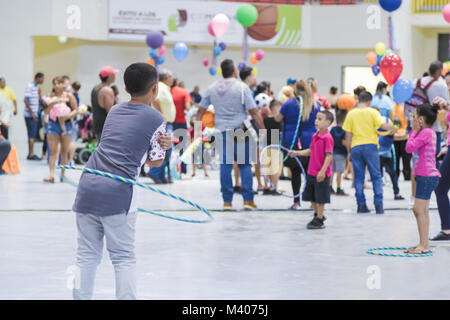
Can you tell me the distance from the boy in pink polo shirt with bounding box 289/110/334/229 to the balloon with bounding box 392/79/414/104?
184cm

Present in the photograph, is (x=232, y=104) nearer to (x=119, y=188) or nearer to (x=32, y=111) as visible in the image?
(x=119, y=188)

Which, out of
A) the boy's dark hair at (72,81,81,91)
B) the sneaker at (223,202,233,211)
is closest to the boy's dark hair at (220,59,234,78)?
the sneaker at (223,202,233,211)

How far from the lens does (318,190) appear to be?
26.2 feet

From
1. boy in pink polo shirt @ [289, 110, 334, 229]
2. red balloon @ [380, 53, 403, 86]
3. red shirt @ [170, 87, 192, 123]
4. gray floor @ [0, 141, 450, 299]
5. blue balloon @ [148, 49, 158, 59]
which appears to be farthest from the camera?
blue balloon @ [148, 49, 158, 59]

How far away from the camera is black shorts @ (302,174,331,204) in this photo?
7980 millimetres


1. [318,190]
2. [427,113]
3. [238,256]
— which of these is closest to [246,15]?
[318,190]

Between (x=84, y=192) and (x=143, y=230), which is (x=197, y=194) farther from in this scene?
(x=84, y=192)

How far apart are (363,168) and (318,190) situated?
1737 mm

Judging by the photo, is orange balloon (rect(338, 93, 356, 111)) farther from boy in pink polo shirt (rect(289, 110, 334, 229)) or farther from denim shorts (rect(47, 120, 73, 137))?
denim shorts (rect(47, 120, 73, 137))

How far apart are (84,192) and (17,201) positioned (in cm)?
604

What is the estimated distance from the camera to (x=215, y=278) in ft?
18.4

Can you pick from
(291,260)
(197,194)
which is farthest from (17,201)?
(291,260)

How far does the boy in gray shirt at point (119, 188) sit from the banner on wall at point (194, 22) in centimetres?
1781

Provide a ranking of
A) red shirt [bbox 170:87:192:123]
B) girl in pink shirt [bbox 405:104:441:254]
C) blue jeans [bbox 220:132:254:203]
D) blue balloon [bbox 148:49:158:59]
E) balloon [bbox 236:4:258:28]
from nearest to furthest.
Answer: girl in pink shirt [bbox 405:104:441:254], blue jeans [bbox 220:132:254:203], red shirt [bbox 170:87:192:123], balloon [bbox 236:4:258:28], blue balloon [bbox 148:49:158:59]
